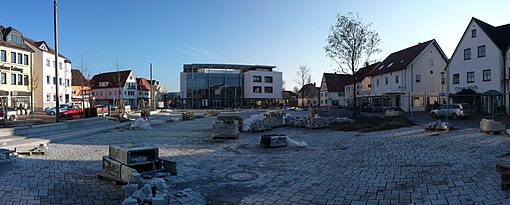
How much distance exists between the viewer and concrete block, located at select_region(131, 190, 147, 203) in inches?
195

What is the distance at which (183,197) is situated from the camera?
583 centimetres

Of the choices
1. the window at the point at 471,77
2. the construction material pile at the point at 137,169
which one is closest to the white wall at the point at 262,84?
the window at the point at 471,77

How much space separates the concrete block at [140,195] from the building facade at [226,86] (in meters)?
73.7

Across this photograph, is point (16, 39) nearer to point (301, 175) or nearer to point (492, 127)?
point (301, 175)

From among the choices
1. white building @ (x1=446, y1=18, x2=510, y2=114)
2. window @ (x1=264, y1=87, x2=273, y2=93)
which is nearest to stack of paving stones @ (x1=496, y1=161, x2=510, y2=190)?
white building @ (x1=446, y1=18, x2=510, y2=114)

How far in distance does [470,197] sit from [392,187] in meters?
1.31

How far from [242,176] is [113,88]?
82.2 m

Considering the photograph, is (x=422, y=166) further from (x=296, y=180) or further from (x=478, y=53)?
(x=478, y=53)

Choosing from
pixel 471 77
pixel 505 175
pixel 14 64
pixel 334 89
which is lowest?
pixel 505 175

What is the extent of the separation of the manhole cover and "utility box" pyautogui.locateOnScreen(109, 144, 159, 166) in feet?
5.96

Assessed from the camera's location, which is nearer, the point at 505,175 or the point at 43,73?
the point at 505,175

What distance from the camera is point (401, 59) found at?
43.8 metres

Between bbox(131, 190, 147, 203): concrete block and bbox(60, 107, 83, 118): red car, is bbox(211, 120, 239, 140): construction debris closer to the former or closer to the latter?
bbox(131, 190, 147, 203): concrete block

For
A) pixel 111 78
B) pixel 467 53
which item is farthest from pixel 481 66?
pixel 111 78
